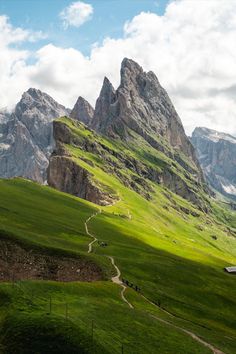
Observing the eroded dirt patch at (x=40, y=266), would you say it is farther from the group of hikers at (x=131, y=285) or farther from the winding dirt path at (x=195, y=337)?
the winding dirt path at (x=195, y=337)

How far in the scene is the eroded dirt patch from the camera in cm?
7512

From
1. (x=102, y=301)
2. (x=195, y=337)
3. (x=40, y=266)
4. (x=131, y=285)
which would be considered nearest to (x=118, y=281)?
(x=131, y=285)

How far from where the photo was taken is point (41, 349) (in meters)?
39.1

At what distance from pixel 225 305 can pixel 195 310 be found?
49.9ft

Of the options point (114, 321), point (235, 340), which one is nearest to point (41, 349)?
point (114, 321)

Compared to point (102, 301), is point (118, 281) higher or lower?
lower

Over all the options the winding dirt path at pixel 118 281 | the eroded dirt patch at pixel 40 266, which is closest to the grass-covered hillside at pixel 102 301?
the eroded dirt patch at pixel 40 266

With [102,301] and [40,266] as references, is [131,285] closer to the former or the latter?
[40,266]

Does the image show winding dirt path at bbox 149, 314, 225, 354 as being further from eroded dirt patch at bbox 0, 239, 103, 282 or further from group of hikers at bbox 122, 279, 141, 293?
eroded dirt patch at bbox 0, 239, 103, 282

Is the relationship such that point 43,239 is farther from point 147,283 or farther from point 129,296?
point 129,296

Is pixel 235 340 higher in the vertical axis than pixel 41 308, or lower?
lower

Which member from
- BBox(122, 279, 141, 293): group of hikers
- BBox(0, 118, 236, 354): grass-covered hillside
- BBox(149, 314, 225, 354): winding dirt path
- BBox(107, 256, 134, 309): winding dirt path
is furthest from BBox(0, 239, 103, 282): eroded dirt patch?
BBox(149, 314, 225, 354): winding dirt path

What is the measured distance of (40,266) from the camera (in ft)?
263

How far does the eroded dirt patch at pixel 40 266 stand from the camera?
75.1 m
